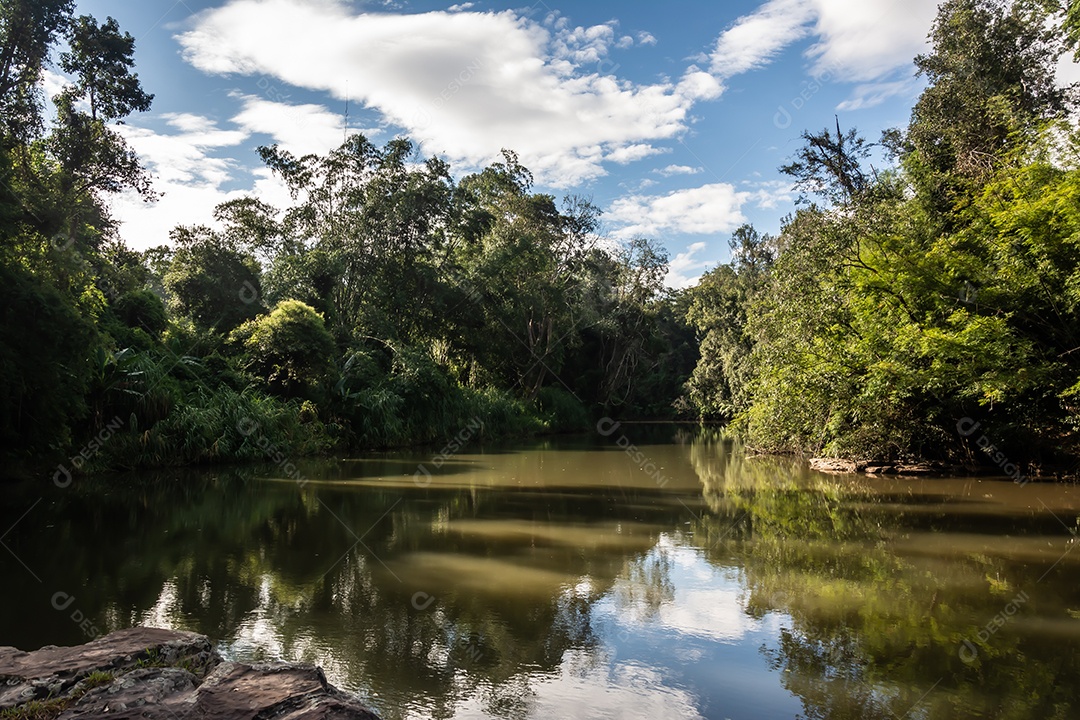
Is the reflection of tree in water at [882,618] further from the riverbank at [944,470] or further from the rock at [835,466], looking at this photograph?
the rock at [835,466]

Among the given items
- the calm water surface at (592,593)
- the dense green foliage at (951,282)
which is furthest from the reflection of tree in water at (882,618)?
the dense green foliage at (951,282)

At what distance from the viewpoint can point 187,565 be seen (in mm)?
6586

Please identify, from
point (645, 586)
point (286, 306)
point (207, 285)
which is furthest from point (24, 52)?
point (645, 586)

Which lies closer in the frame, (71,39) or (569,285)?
(71,39)

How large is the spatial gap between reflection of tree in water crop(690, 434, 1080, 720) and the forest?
17.3 feet

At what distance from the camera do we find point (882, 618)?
522 cm

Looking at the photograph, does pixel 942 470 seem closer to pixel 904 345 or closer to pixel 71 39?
pixel 904 345

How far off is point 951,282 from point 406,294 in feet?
63.6

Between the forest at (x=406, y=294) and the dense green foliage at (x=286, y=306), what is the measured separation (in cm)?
7

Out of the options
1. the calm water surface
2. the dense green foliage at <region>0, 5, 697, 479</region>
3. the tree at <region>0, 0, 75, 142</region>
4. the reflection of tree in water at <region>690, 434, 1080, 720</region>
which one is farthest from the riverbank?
the tree at <region>0, 0, 75, 142</region>

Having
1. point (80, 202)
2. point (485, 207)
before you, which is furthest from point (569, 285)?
point (80, 202)

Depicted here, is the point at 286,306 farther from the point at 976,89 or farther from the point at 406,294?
the point at 976,89

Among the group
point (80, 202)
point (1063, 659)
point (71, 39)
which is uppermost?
point (71, 39)

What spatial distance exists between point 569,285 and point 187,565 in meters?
29.7
